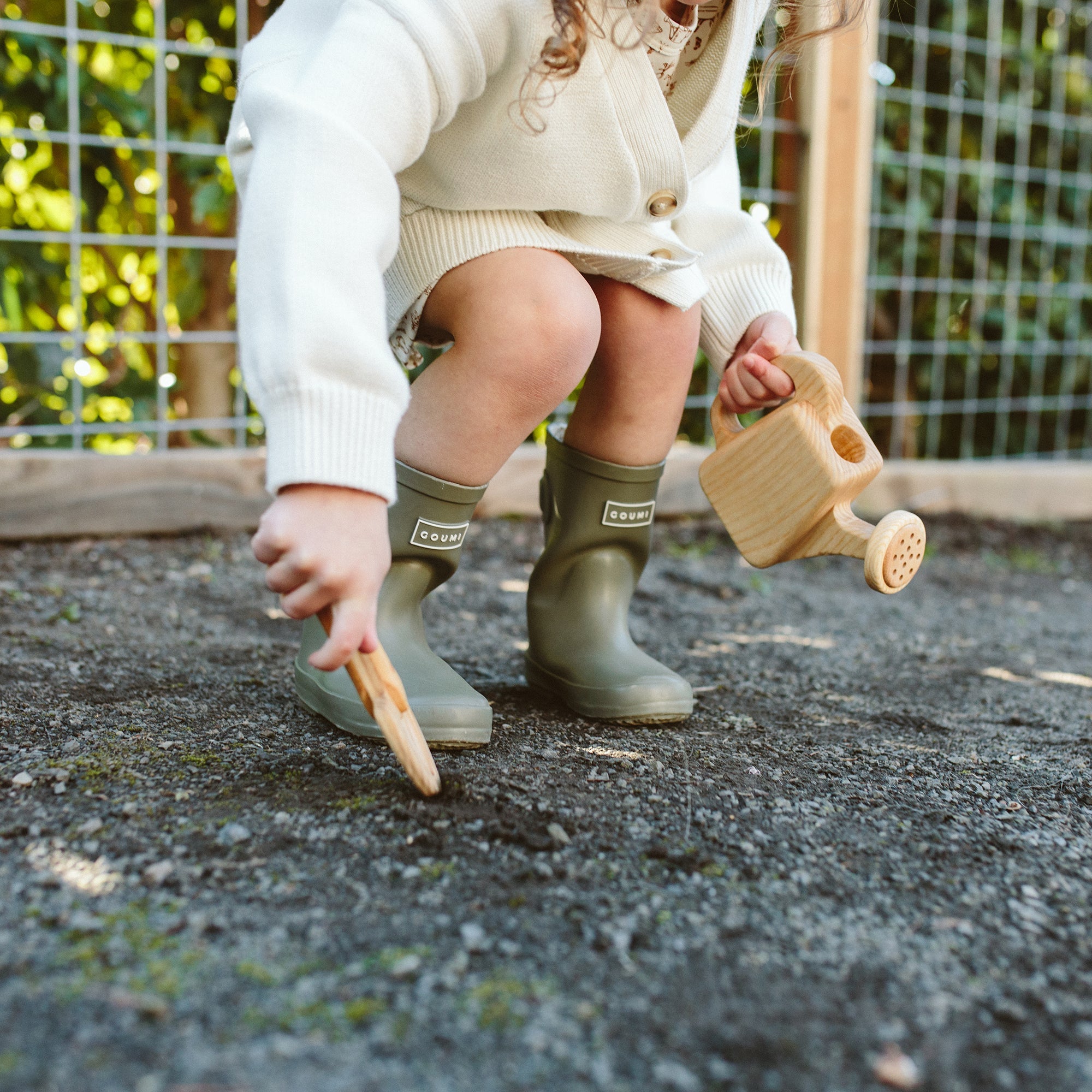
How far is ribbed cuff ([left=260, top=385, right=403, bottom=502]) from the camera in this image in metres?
0.70

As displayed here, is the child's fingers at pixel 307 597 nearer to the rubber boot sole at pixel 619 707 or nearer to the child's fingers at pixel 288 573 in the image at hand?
the child's fingers at pixel 288 573

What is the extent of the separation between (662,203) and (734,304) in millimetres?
194

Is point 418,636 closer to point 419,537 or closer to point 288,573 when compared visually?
point 419,537

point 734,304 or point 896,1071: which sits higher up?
point 734,304

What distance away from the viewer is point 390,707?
784 millimetres

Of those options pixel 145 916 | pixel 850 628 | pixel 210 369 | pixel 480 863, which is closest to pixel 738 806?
pixel 480 863

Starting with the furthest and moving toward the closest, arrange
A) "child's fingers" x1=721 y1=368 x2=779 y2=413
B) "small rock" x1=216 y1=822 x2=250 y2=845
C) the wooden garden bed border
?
the wooden garden bed border → "child's fingers" x1=721 y1=368 x2=779 y2=413 → "small rock" x1=216 y1=822 x2=250 y2=845

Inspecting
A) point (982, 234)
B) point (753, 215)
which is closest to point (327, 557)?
point (753, 215)

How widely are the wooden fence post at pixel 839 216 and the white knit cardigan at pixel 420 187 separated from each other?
1278mm

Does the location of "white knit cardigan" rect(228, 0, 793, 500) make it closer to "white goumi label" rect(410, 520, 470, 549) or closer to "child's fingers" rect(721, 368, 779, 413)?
"child's fingers" rect(721, 368, 779, 413)

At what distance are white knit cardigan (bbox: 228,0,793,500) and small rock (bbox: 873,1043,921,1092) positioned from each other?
44 centimetres

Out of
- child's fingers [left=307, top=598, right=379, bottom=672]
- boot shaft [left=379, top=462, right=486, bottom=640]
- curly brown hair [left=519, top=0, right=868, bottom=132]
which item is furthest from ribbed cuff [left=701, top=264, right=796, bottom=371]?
child's fingers [left=307, top=598, right=379, bottom=672]

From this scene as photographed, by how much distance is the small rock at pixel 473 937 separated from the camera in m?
0.63

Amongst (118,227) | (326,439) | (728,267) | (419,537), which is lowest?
(419,537)
